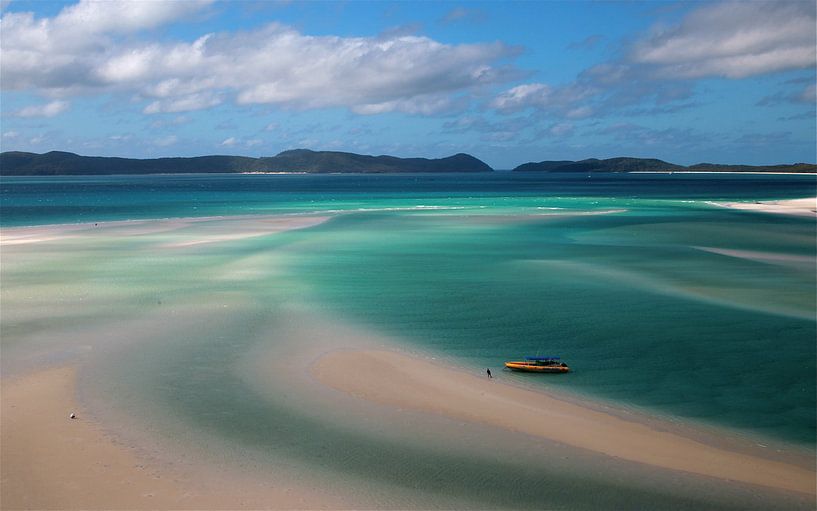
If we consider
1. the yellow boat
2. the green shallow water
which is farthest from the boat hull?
the green shallow water

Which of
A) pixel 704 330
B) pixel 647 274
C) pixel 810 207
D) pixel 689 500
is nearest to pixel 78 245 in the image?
pixel 647 274

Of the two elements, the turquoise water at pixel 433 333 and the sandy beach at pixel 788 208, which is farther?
the sandy beach at pixel 788 208

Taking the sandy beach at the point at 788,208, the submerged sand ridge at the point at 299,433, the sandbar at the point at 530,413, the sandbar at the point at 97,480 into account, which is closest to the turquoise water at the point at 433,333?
the submerged sand ridge at the point at 299,433

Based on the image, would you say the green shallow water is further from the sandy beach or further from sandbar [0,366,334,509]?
the sandy beach

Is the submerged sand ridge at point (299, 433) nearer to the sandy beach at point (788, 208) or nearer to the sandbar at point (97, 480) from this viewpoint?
the sandbar at point (97, 480)

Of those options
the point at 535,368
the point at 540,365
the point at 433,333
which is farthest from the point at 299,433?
the point at 433,333

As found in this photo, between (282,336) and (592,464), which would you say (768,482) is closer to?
(592,464)
